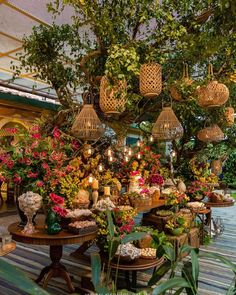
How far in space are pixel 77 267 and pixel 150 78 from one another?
265 cm

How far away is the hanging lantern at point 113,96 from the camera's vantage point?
237 centimetres

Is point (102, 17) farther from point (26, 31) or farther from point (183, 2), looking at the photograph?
point (26, 31)

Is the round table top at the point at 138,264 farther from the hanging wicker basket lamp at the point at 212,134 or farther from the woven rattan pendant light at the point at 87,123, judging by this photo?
the hanging wicker basket lamp at the point at 212,134

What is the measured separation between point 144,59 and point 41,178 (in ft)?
4.93

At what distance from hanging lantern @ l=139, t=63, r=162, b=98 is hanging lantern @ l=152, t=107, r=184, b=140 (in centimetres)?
71

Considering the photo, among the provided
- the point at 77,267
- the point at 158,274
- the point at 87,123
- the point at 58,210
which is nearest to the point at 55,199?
the point at 58,210

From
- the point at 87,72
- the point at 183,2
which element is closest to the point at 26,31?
the point at 87,72

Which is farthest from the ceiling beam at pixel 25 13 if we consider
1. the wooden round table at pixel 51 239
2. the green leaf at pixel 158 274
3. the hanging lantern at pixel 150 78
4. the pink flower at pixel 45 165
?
the green leaf at pixel 158 274

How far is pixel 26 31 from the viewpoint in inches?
140

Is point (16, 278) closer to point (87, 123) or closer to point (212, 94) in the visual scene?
point (87, 123)

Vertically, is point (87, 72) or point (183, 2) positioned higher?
point (183, 2)

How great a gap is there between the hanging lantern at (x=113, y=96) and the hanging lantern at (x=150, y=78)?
0.70 ft

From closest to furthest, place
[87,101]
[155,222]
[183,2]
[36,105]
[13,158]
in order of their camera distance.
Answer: [183,2], [13,158], [87,101], [155,222], [36,105]

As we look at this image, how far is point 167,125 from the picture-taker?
3.21 m
